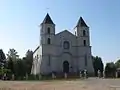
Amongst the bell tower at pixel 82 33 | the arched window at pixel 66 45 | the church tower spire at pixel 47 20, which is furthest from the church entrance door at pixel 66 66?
the church tower spire at pixel 47 20

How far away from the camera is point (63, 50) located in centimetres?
6450

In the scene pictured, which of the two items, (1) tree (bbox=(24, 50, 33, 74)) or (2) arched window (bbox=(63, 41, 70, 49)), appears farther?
(1) tree (bbox=(24, 50, 33, 74))

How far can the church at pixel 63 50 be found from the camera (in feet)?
205

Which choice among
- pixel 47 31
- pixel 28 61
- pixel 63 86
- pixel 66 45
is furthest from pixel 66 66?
pixel 63 86

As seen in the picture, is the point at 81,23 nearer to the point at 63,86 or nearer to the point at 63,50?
the point at 63,50

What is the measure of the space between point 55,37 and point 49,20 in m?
4.49

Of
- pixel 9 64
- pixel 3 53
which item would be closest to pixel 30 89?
pixel 9 64

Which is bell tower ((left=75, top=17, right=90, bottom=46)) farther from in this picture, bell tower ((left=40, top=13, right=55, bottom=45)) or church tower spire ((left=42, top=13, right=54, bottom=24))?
church tower spire ((left=42, top=13, right=54, bottom=24))

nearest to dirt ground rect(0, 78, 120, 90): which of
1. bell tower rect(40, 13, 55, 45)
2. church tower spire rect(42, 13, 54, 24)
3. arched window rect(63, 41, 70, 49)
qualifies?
bell tower rect(40, 13, 55, 45)

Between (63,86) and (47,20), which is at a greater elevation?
(47,20)

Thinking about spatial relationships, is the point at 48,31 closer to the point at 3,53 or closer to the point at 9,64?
the point at 9,64

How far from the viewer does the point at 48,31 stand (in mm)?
64312

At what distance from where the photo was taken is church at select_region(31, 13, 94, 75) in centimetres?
6262

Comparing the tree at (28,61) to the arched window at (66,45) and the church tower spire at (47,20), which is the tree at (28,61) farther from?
the church tower spire at (47,20)
